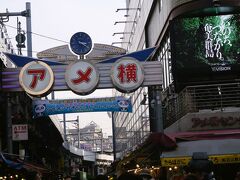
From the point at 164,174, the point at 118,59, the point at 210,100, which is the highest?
the point at 118,59

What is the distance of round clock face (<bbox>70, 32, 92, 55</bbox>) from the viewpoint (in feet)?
92.0

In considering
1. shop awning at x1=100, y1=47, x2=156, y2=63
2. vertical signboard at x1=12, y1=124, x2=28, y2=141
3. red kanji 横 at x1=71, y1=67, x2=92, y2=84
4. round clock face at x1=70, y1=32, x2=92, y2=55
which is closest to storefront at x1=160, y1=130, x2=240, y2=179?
red kanji 横 at x1=71, y1=67, x2=92, y2=84

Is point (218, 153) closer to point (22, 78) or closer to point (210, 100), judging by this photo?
point (210, 100)

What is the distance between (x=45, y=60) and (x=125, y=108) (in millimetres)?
5093

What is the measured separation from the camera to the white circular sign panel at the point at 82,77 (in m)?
25.9

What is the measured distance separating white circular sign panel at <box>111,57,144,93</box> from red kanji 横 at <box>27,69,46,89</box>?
3029mm

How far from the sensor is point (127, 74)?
84.7ft

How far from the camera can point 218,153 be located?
13.7 metres

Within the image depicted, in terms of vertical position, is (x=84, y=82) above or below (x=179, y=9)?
below

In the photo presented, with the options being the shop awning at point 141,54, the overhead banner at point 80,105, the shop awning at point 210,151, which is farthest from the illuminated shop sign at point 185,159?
the overhead banner at point 80,105

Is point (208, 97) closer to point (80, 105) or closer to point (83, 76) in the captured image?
point (83, 76)

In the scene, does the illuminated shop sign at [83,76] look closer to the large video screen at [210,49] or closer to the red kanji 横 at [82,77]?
the red kanji 横 at [82,77]

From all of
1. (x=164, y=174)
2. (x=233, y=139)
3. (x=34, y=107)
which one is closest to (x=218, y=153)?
(x=233, y=139)

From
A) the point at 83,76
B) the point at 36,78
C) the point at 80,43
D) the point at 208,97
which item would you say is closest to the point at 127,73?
the point at 83,76
